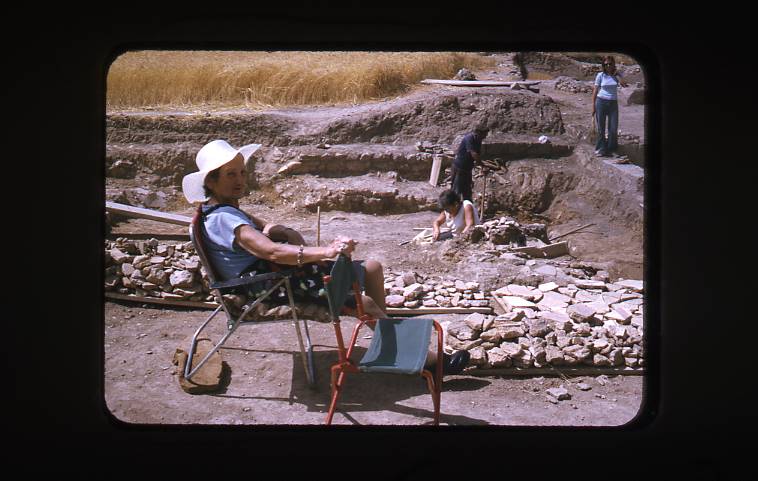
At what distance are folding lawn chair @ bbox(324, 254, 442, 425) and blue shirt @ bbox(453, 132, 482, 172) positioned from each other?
199 inches

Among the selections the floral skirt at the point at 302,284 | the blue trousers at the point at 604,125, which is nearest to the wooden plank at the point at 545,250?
the blue trousers at the point at 604,125

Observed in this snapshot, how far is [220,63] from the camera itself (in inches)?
358

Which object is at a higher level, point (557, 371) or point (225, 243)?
point (225, 243)

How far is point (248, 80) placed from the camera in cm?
835

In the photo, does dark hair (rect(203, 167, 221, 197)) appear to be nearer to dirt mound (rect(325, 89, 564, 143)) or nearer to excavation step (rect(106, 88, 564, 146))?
excavation step (rect(106, 88, 564, 146))

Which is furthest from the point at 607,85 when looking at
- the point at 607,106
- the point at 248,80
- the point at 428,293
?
the point at 428,293

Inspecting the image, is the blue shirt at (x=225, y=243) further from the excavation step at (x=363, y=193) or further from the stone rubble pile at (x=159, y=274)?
the excavation step at (x=363, y=193)

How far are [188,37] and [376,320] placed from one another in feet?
5.87

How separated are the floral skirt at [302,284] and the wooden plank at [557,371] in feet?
3.30

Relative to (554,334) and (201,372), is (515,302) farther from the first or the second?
(201,372)

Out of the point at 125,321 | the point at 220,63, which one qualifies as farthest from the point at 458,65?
the point at 125,321

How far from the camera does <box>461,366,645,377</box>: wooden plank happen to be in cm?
445

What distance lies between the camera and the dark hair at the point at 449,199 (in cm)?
812

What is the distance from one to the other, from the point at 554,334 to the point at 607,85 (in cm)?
613
